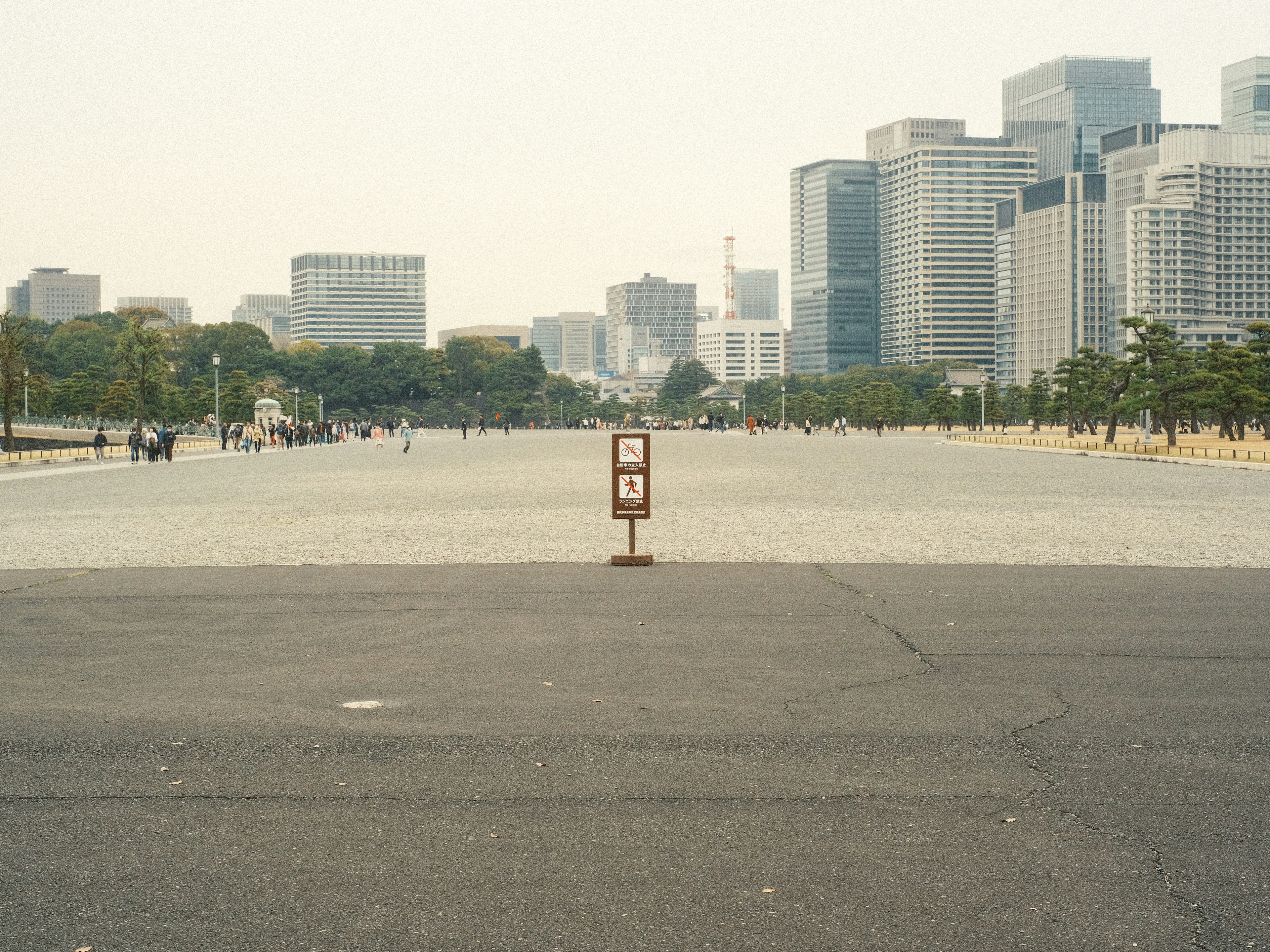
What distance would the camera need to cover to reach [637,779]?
623cm

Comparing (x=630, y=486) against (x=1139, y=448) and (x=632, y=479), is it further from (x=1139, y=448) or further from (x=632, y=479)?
(x=1139, y=448)

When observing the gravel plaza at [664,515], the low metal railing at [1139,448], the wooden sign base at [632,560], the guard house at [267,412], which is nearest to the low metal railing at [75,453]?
the guard house at [267,412]

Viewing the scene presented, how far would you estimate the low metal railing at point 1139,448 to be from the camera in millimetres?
51812

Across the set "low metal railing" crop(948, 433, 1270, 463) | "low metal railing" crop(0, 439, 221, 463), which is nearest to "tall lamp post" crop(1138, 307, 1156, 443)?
"low metal railing" crop(948, 433, 1270, 463)

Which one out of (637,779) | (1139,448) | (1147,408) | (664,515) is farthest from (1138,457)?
(637,779)

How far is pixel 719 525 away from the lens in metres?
20.3

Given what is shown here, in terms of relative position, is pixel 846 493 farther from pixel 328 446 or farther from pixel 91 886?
pixel 328 446

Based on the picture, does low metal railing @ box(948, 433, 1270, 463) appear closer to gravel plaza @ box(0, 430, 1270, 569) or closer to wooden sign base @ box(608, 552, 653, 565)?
gravel plaza @ box(0, 430, 1270, 569)

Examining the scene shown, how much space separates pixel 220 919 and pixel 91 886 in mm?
690

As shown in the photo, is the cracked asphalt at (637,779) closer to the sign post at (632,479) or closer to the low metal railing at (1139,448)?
the sign post at (632,479)

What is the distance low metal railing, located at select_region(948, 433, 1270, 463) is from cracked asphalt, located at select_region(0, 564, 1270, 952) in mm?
42057

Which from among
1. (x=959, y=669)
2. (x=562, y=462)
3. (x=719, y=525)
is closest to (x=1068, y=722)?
(x=959, y=669)

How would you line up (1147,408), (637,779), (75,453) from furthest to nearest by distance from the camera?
1. (75,453)
2. (1147,408)
3. (637,779)

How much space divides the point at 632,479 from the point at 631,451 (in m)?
0.34
